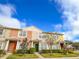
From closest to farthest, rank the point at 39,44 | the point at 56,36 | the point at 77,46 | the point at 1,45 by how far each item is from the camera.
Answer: the point at 1,45
the point at 39,44
the point at 56,36
the point at 77,46

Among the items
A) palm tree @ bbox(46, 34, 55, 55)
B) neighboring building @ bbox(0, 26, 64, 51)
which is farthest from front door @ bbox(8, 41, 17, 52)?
palm tree @ bbox(46, 34, 55, 55)

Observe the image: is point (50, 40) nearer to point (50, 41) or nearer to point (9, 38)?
point (50, 41)

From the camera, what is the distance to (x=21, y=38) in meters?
35.5

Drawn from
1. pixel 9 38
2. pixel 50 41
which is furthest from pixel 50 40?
pixel 9 38

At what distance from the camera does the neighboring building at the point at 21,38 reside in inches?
1338

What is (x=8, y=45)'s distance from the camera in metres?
34.4

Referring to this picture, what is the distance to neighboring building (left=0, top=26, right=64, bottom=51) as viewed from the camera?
3398 centimetres

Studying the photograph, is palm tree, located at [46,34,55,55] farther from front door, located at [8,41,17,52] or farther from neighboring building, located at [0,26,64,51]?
front door, located at [8,41,17,52]

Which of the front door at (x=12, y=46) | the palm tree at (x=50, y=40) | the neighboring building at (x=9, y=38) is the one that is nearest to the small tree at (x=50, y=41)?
the palm tree at (x=50, y=40)

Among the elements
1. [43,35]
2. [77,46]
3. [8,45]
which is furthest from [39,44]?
[77,46]

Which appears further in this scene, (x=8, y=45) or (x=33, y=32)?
(x=33, y=32)

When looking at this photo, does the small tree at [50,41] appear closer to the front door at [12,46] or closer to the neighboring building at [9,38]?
the neighboring building at [9,38]

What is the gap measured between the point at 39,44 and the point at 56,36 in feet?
22.0

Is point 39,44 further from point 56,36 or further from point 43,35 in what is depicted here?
point 56,36
